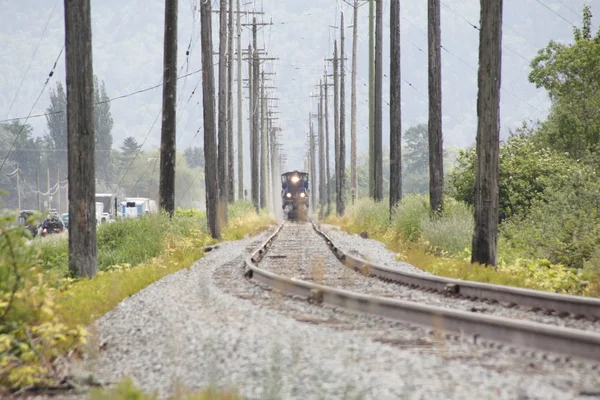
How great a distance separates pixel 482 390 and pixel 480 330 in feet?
6.96

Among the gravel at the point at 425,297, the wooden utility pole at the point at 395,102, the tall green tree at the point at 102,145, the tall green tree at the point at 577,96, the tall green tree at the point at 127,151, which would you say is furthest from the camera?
the tall green tree at the point at 127,151

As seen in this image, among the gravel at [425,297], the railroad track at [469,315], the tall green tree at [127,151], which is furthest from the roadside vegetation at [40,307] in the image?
the tall green tree at [127,151]

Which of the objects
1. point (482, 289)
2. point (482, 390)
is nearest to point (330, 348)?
point (482, 390)

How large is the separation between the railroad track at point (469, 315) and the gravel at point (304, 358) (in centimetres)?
20

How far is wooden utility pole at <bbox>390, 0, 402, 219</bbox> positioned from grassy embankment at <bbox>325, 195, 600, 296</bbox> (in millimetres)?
905

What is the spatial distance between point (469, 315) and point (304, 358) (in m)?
1.84

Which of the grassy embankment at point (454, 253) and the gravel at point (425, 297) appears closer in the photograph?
the gravel at point (425, 297)

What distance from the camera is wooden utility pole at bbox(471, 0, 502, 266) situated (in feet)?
52.3

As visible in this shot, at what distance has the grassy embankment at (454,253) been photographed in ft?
42.5

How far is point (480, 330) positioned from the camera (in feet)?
24.6

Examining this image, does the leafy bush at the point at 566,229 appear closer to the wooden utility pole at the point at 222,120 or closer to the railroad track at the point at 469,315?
the railroad track at the point at 469,315

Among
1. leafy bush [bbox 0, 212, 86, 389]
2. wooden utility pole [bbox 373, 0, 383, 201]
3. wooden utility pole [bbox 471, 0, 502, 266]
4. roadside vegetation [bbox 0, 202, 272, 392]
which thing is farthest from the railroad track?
wooden utility pole [bbox 373, 0, 383, 201]

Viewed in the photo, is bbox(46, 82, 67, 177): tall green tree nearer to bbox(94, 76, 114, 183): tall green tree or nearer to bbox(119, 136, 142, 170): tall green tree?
bbox(94, 76, 114, 183): tall green tree

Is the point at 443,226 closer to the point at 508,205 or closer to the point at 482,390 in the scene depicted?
the point at 508,205
